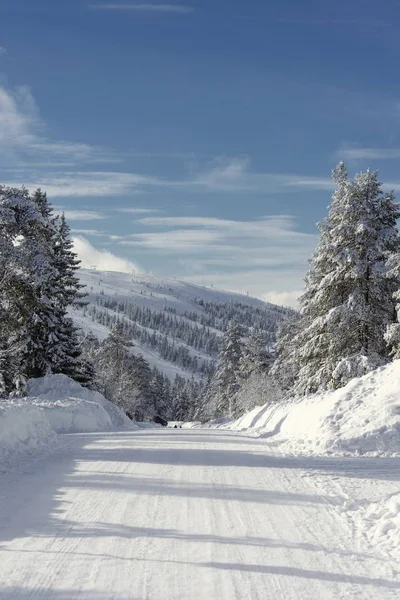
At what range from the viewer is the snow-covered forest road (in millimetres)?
4809

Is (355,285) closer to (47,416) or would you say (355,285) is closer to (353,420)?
(353,420)

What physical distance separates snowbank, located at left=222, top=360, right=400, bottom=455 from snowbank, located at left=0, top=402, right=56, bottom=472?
257 inches

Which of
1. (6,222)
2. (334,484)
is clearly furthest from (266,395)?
(334,484)

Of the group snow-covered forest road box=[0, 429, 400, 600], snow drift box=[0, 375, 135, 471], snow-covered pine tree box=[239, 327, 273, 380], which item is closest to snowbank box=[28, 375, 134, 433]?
snow drift box=[0, 375, 135, 471]

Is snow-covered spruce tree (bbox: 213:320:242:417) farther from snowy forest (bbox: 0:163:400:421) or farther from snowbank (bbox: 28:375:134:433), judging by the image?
snowbank (bbox: 28:375:134:433)

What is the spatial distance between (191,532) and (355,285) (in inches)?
754

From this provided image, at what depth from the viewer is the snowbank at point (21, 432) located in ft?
39.2

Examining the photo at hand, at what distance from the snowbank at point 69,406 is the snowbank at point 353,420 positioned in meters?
8.68

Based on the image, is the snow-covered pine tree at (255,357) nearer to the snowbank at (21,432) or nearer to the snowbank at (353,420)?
the snowbank at (353,420)

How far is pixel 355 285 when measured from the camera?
23.8 meters

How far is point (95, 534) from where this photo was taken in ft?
20.5

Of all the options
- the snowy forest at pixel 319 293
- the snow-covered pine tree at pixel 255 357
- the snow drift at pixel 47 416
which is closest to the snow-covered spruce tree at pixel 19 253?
the snowy forest at pixel 319 293

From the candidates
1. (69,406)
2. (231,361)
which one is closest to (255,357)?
(231,361)

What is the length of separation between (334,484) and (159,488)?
2.98 meters
